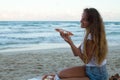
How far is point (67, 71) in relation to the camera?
4961 mm

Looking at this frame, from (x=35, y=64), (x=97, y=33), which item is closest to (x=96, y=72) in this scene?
(x=97, y=33)

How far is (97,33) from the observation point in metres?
4.72

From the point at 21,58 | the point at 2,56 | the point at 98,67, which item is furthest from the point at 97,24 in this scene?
the point at 2,56

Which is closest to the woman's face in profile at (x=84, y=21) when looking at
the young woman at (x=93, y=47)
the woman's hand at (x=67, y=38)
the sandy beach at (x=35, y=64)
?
the young woman at (x=93, y=47)

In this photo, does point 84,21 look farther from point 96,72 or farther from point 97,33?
point 96,72

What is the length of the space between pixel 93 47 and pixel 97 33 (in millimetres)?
216

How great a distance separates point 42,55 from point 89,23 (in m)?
7.71

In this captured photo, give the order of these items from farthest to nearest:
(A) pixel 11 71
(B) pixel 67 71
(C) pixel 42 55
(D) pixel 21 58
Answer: (C) pixel 42 55 < (D) pixel 21 58 < (A) pixel 11 71 < (B) pixel 67 71

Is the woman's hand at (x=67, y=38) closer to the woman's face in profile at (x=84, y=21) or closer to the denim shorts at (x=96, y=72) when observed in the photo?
the woman's face in profile at (x=84, y=21)

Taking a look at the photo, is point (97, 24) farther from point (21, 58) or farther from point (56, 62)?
point (21, 58)

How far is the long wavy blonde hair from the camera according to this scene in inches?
184

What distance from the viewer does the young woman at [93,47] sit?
4648 millimetres

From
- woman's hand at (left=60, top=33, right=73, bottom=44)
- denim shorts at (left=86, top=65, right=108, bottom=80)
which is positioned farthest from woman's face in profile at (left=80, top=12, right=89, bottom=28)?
denim shorts at (left=86, top=65, right=108, bottom=80)

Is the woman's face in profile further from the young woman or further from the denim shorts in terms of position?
the denim shorts
